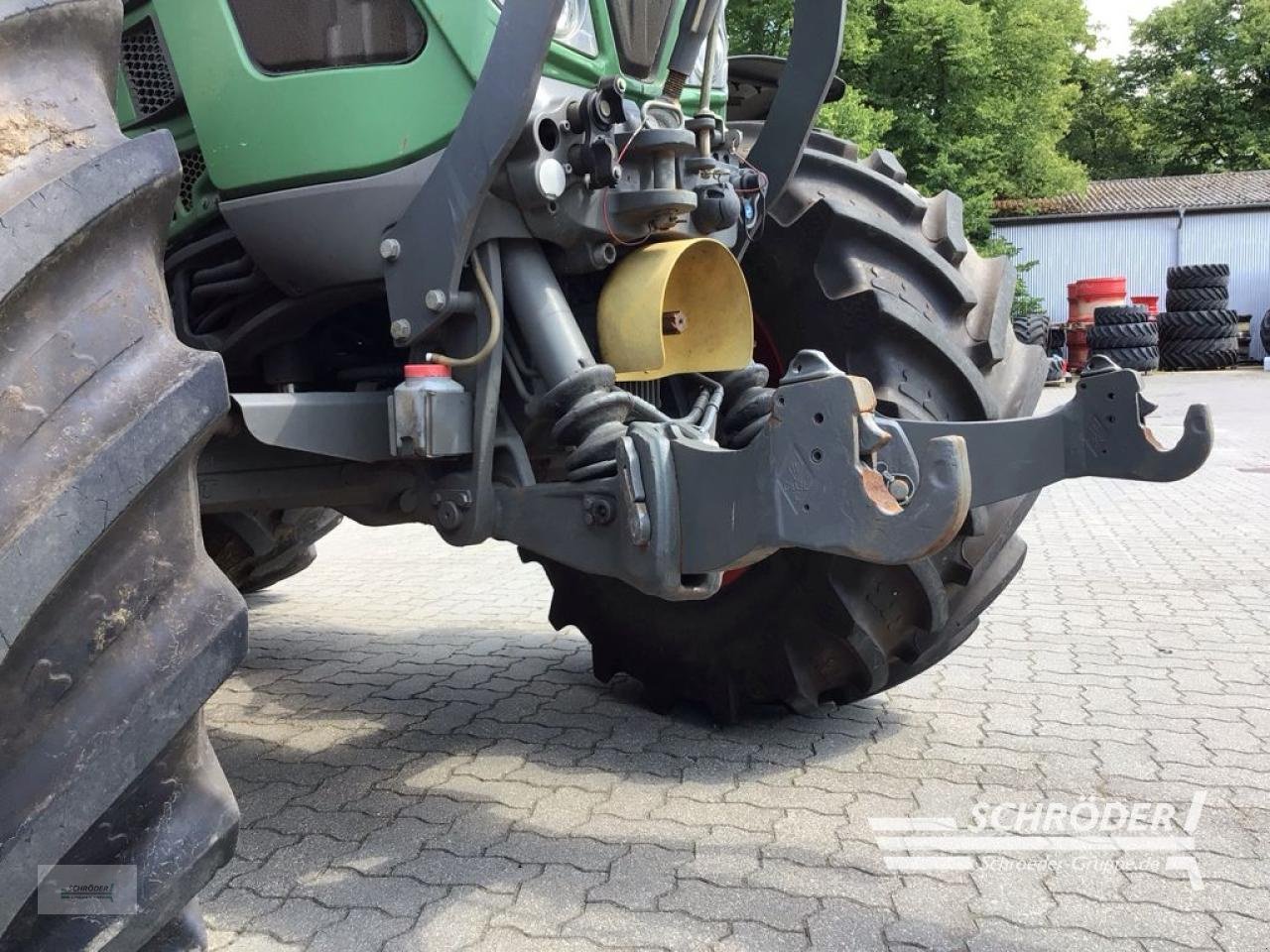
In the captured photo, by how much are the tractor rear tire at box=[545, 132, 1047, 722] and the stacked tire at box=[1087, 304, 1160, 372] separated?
18.7 m

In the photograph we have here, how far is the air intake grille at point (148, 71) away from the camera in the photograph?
2357 mm

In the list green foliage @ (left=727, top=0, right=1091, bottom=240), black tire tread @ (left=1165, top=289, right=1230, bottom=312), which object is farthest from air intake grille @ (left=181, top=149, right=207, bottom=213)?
green foliage @ (left=727, top=0, right=1091, bottom=240)

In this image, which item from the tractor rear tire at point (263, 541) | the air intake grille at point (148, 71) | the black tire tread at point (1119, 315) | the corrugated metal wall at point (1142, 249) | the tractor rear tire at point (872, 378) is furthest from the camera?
the corrugated metal wall at point (1142, 249)

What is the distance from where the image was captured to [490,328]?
2125mm

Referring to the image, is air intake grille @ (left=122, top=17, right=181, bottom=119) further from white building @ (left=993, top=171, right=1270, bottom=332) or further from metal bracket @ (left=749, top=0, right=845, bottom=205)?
white building @ (left=993, top=171, right=1270, bottom=332)

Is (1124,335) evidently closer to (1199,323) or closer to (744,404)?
(1199,323)

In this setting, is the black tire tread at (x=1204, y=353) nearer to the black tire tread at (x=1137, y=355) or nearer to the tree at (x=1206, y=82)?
the black tire tread at (x=1137, y=355)

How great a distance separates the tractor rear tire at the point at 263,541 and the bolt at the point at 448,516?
4.73 feet

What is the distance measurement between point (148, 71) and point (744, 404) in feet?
4.50

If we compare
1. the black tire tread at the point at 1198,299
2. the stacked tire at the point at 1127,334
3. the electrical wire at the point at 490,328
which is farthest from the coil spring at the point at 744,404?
the black tire tread at the point at 1198,299

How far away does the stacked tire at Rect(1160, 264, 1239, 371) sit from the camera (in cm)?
2242

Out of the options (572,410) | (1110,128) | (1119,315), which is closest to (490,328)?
(572,410)

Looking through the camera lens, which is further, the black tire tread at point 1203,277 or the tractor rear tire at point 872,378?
the black tire tread at point 1203,277

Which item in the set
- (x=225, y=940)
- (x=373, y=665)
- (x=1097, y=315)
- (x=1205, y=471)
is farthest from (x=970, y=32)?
(x=225, y=940)
